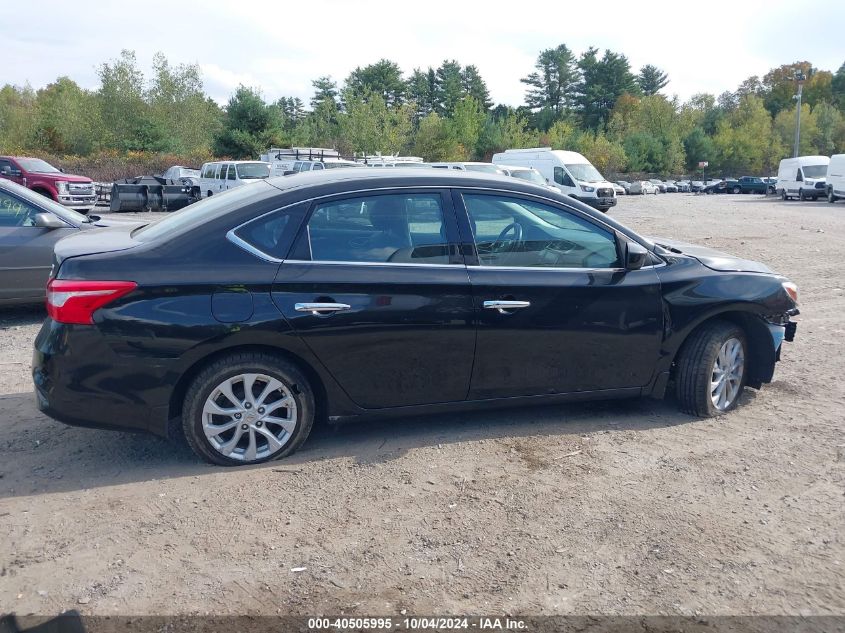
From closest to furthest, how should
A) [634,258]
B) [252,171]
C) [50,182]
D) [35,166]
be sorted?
[634,258]
[50,182]
[35,166]
[252,171]

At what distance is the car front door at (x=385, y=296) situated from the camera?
439 cm

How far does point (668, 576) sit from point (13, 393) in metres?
4.94

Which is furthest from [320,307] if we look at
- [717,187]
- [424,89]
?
[424,89]

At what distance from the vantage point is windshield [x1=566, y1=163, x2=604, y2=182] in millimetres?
32375

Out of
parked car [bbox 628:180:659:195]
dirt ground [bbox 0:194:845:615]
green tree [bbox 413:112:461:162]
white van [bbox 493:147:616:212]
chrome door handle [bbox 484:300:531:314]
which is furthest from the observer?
parked car [bbox 628:180:659:195]

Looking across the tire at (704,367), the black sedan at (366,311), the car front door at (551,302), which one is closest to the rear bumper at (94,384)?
the black sedan at (366,311)

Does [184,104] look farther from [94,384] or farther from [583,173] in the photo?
[94,384]

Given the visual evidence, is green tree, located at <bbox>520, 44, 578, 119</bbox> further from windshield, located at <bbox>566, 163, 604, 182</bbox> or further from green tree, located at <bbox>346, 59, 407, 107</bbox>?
windshield, located at <bbox>566, 163, 604, 182</bbox>

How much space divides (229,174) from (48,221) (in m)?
22.2

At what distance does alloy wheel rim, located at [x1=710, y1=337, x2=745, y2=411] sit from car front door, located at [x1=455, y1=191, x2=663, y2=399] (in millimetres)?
528

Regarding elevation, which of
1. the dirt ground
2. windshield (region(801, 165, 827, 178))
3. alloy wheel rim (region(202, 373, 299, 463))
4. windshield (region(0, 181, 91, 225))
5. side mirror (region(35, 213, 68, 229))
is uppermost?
windshield (region(801, 165, 827, 178))

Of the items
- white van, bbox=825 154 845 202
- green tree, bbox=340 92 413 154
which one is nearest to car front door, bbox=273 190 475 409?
white van, bbox=825 154 845 202

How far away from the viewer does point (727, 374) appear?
534 centimetres

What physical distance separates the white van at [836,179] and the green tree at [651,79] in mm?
77515
